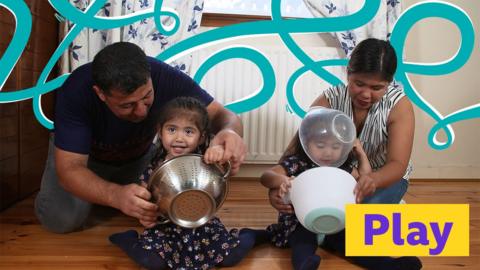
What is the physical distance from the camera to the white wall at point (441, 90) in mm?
2359

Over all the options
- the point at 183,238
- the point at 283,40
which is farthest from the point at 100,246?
the point at 283,40

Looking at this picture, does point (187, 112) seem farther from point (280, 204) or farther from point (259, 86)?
point (259, 86)

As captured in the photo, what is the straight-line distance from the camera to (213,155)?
1095mm

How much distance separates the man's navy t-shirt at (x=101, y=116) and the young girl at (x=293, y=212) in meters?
0.30

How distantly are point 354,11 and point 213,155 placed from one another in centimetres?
139

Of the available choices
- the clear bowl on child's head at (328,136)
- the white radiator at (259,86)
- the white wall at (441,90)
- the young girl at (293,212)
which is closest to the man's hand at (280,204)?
the young girl at (293,212)

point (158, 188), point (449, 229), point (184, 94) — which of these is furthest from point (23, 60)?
point (449, 229)

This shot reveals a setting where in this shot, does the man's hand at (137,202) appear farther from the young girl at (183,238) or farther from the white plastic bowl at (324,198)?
the white plastic bowl at (324,198)

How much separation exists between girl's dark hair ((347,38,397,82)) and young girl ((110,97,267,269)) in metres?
0.44

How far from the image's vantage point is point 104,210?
5.84ft

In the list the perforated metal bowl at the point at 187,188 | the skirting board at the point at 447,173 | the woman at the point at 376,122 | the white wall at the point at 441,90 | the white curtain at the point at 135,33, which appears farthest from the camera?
the skirting board at the point at 447,173

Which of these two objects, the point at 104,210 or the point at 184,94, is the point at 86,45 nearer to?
the point at 104,210

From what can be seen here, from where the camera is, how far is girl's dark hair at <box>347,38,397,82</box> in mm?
1301

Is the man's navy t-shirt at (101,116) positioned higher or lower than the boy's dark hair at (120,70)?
lower
